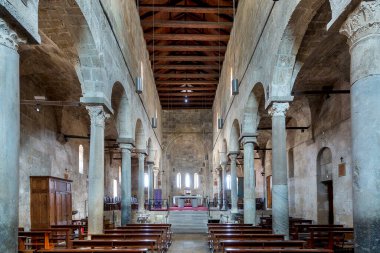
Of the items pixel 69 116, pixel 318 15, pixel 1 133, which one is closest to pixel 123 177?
pixel 69 116

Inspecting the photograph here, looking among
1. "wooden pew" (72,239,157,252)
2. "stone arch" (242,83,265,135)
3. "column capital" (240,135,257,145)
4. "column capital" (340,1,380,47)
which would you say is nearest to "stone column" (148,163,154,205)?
"column capital" (240,135,257,145)

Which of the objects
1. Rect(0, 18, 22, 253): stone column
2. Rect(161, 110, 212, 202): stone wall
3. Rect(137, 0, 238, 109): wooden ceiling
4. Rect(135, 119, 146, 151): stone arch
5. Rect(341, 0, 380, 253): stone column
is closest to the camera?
Rect(0, 18, 22, 253): stone column

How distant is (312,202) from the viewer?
22594 millimetres

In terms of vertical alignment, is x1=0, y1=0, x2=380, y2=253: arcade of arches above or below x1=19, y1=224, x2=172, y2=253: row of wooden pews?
above

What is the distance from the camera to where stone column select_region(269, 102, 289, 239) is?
13180 mm

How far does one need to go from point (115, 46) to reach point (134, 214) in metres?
12.4

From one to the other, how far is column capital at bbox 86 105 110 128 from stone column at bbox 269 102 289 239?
534 cm

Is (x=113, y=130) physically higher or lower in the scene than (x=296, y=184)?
higher

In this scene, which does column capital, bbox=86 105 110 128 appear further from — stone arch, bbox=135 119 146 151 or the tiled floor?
stone arch, bbox=135 119 146 151

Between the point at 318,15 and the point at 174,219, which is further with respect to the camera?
the point at 174,219

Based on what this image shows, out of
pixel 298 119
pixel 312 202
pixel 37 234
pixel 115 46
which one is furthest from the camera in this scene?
pixel 298 119

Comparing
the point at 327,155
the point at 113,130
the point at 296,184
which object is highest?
the point at 113,130

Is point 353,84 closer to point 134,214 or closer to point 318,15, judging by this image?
point 318,15

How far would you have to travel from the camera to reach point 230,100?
25.5 meters
